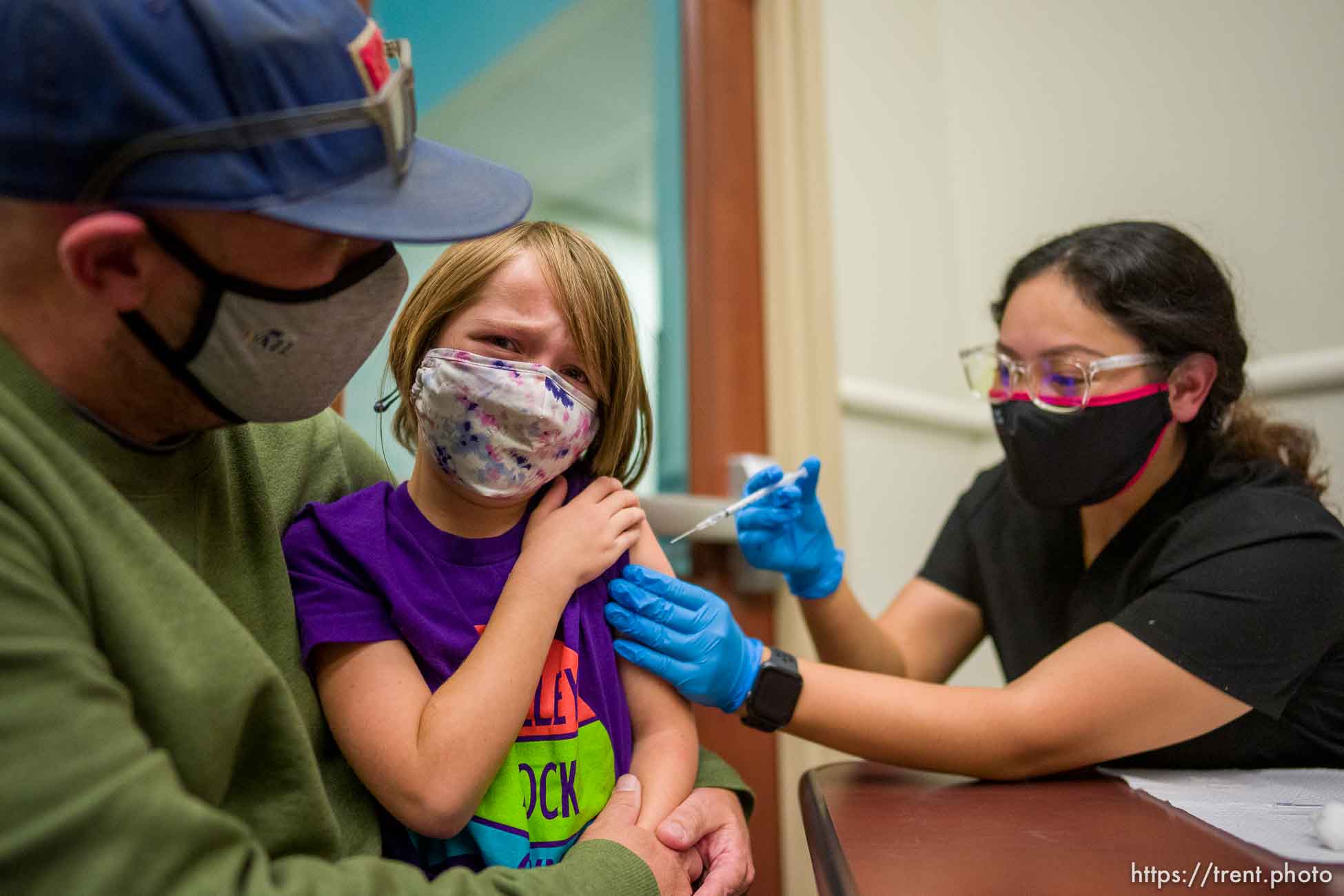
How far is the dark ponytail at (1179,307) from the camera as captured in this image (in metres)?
1.46

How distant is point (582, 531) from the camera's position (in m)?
1.06

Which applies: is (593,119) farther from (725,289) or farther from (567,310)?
(567,310)

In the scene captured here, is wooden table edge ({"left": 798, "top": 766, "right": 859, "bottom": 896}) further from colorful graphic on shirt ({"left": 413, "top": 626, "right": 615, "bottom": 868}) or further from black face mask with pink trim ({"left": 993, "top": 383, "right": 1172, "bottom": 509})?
black face mask with pink trim ({"left": 993, "top": 383, "right": 1172, "bottom": 509})

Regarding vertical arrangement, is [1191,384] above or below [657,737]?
above

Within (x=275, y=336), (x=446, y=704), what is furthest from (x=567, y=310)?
(x=446, y=704)

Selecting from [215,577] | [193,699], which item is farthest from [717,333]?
[193,699]

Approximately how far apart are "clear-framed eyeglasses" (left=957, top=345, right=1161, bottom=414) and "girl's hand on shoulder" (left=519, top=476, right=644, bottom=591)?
75 centimetres

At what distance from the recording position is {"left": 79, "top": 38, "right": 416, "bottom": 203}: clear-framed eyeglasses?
64 centimetres

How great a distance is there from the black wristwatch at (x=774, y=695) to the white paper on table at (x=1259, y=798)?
478mm

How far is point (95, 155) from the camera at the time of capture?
25.3 inches

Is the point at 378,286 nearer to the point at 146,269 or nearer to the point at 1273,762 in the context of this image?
the point at 146,269

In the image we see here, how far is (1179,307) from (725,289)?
112 cm

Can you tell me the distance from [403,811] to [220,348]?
1.58ft

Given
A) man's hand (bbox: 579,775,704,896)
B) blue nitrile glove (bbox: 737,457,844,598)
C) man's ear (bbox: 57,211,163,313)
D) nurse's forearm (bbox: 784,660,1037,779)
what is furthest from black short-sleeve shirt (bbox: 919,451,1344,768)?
man's ear (bbox: 57,211,163,313)
